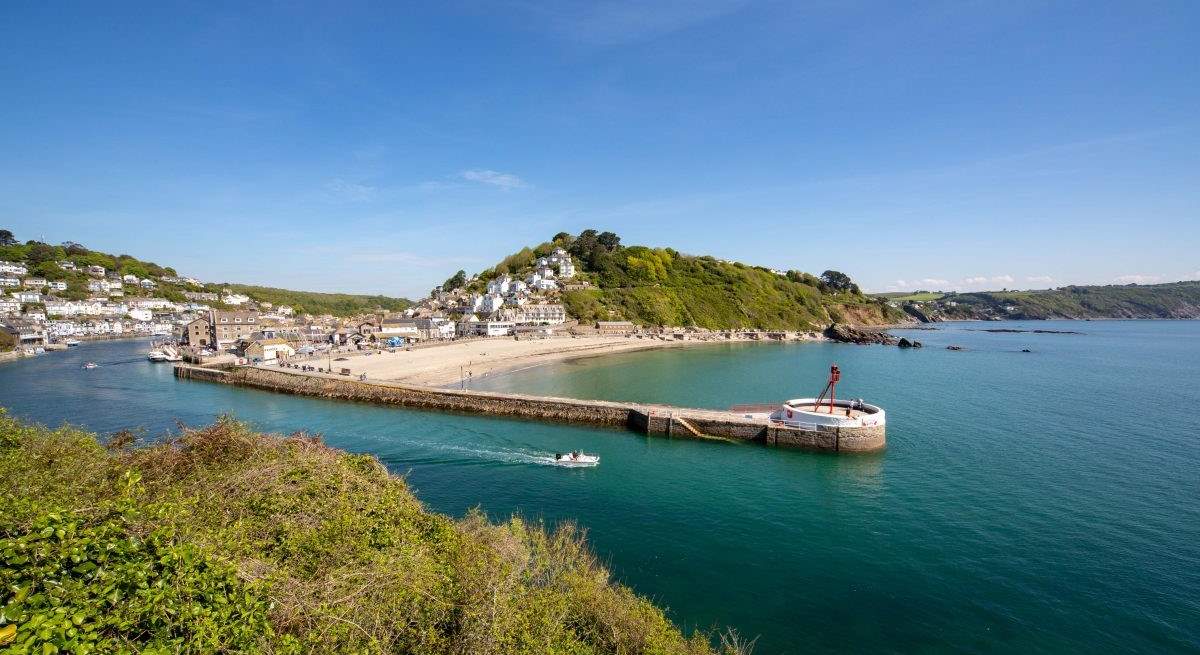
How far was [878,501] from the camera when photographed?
869 inches

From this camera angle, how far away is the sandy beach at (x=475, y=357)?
51.0 meters

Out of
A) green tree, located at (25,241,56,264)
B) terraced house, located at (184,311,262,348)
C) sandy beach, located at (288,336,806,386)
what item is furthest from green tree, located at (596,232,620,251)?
green tree, located at (25,241,56,264)

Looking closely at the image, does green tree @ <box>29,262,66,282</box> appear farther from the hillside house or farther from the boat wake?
the boat wake

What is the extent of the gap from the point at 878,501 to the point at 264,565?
23.4 meters

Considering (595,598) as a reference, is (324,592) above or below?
above

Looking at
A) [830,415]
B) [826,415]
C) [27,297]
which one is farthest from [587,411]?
[27,297]

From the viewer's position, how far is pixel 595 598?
1029cm

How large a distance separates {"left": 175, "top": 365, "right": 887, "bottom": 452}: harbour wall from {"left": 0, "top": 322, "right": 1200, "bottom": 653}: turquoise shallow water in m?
1.31

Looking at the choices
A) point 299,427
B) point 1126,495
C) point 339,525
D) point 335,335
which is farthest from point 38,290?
point 1126,495

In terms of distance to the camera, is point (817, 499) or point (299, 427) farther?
point (299, 427)

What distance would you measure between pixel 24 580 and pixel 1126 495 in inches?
1368

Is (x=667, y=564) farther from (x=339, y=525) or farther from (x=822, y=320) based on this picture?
(x=822, y=320)

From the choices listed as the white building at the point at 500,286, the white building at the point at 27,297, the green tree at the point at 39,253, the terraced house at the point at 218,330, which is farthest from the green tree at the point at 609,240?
the green tree at the point at 39,253

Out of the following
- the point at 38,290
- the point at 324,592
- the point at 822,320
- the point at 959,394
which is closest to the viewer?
the point at 324,592
